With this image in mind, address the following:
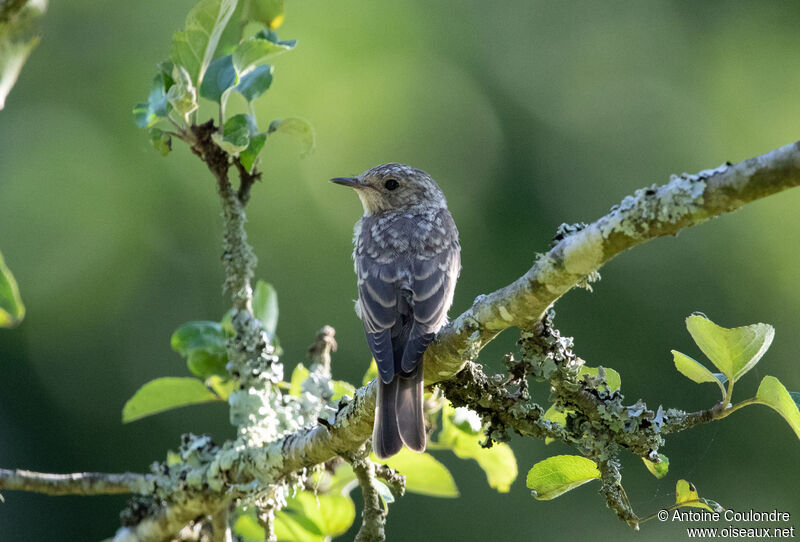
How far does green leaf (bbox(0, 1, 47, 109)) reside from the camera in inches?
97.5

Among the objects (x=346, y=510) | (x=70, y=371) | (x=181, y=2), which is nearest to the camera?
(x=346, y=510)

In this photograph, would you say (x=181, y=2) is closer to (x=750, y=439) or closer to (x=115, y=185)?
(x=115, y=185)

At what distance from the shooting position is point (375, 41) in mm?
8227

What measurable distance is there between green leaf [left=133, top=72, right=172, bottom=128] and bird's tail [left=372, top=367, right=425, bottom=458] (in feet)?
4.14

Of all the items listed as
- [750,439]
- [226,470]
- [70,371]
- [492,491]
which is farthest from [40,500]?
[750,439]

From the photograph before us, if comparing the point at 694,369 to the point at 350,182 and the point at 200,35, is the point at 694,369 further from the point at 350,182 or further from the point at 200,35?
the point at 350,182

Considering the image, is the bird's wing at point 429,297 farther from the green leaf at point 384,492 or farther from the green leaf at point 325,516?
the green leaf at point 325,516

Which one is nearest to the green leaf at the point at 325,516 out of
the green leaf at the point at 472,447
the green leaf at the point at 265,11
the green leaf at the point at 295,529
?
the green leaf at the point at 295,529

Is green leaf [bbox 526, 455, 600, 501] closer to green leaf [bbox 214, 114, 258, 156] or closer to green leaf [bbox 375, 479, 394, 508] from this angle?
green leaf [bbox 375, 479, 394, 508]

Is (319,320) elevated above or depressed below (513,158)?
below

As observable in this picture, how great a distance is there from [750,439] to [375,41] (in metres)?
4.71

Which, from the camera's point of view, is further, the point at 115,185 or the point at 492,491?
the point at 115,185

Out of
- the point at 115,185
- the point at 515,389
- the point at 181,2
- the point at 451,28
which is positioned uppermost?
the point at 451,28

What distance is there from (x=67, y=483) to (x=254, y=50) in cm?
171
